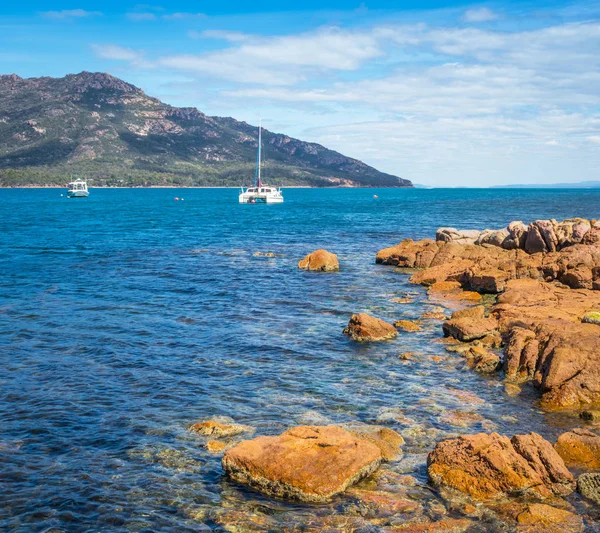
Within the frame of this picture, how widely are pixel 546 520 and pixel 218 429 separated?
8.09 m

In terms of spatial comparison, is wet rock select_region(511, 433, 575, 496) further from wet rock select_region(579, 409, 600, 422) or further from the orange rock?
the orange rock

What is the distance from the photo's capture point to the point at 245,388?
18.1 metres

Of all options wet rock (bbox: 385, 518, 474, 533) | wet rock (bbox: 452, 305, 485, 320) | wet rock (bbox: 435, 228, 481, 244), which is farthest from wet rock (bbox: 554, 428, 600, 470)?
wet rock (bbox: 435, 228, 481, 244)

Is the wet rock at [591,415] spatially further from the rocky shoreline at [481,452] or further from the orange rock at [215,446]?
the orange rock at [215,446]

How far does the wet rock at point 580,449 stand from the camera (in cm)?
1303

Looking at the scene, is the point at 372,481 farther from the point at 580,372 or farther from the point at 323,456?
the point at 580,372

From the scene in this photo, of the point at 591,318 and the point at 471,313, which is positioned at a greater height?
the point at 591,318

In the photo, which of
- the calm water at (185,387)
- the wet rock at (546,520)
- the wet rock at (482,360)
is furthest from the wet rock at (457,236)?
the wet rock at (546,520)

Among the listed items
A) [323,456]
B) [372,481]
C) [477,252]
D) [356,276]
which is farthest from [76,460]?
[477,252]

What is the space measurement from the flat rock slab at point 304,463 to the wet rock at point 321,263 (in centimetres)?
2822

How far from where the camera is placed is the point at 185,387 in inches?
714

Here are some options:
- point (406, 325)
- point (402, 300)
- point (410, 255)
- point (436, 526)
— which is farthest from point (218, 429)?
point (410, 255)

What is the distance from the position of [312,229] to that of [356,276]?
40371 mm

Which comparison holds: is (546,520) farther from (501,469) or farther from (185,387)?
(185,387)
